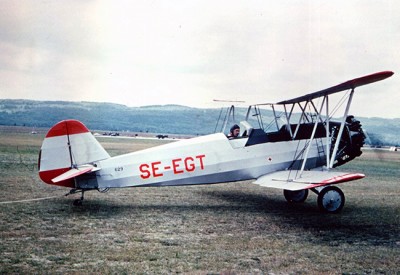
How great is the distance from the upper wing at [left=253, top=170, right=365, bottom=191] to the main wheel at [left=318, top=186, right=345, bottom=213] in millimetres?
331

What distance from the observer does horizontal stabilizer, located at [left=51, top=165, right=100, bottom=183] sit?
24.1ft

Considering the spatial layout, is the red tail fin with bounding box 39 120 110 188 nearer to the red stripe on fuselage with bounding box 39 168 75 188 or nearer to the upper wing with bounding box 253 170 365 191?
the red stripe on fuselage with bounding box 39 168 75 188

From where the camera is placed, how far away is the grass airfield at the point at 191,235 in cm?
465

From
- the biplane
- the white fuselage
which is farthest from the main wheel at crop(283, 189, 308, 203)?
the white fuselage

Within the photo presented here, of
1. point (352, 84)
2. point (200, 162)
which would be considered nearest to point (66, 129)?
point (200, 162)

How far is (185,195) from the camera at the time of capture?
1032cm

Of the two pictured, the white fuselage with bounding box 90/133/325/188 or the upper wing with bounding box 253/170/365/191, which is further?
the white fuselage with bounding box 90/133/325/188

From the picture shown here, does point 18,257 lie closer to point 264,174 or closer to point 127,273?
point 127,273

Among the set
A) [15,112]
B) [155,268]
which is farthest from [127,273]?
[15,112]

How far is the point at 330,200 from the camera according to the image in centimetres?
783

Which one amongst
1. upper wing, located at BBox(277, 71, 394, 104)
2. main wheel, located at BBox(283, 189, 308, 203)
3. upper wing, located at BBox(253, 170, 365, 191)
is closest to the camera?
upper wing, located at BBox(277, 71, 394, 104)

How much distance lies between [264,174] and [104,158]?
3.58 m

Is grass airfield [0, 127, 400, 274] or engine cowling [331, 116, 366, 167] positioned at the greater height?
engine cowling [331, 116, 366, 167]

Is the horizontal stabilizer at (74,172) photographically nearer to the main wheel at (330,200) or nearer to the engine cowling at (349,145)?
the main wheel at (330,200)
